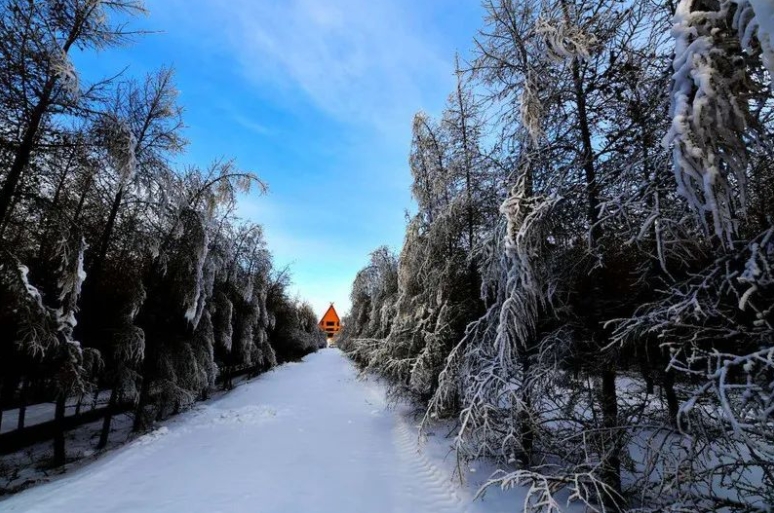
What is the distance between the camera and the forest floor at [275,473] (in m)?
5.16

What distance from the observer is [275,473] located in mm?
6426

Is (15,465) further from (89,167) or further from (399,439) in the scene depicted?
(399,439)

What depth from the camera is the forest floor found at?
516cm

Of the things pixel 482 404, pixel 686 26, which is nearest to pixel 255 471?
pixel 482 404

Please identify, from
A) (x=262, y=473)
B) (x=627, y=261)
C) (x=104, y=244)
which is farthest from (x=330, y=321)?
(x=627, y=261)

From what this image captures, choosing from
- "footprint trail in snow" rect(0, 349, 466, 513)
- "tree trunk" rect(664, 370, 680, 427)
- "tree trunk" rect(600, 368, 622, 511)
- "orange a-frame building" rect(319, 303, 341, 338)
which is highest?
"orange a-frame building" rect(319, 303, 341, 338)

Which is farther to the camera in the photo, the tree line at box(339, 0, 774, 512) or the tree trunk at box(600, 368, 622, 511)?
the tree trunk at box(600, 368, 622, 511)

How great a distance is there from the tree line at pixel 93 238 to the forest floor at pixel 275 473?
143cm

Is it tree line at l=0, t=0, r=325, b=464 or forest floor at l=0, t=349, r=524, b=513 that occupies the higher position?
tree line at l=0, t=0, r=325, b=464

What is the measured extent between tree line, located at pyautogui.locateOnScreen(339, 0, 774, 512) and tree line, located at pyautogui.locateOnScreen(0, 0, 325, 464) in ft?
18.3

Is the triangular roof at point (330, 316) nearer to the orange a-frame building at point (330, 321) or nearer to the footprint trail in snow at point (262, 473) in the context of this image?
the orange a-frame building at point (330, 321)

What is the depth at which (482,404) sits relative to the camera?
4961 mm

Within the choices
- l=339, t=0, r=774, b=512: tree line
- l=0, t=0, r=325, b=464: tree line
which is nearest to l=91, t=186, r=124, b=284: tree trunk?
l=0, t=0, r=325, b=464: tree line

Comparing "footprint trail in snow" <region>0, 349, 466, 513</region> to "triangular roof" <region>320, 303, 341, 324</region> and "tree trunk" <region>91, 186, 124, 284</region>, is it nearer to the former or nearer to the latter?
"tree trunk" <region>91, 186, 124, 284</region>
